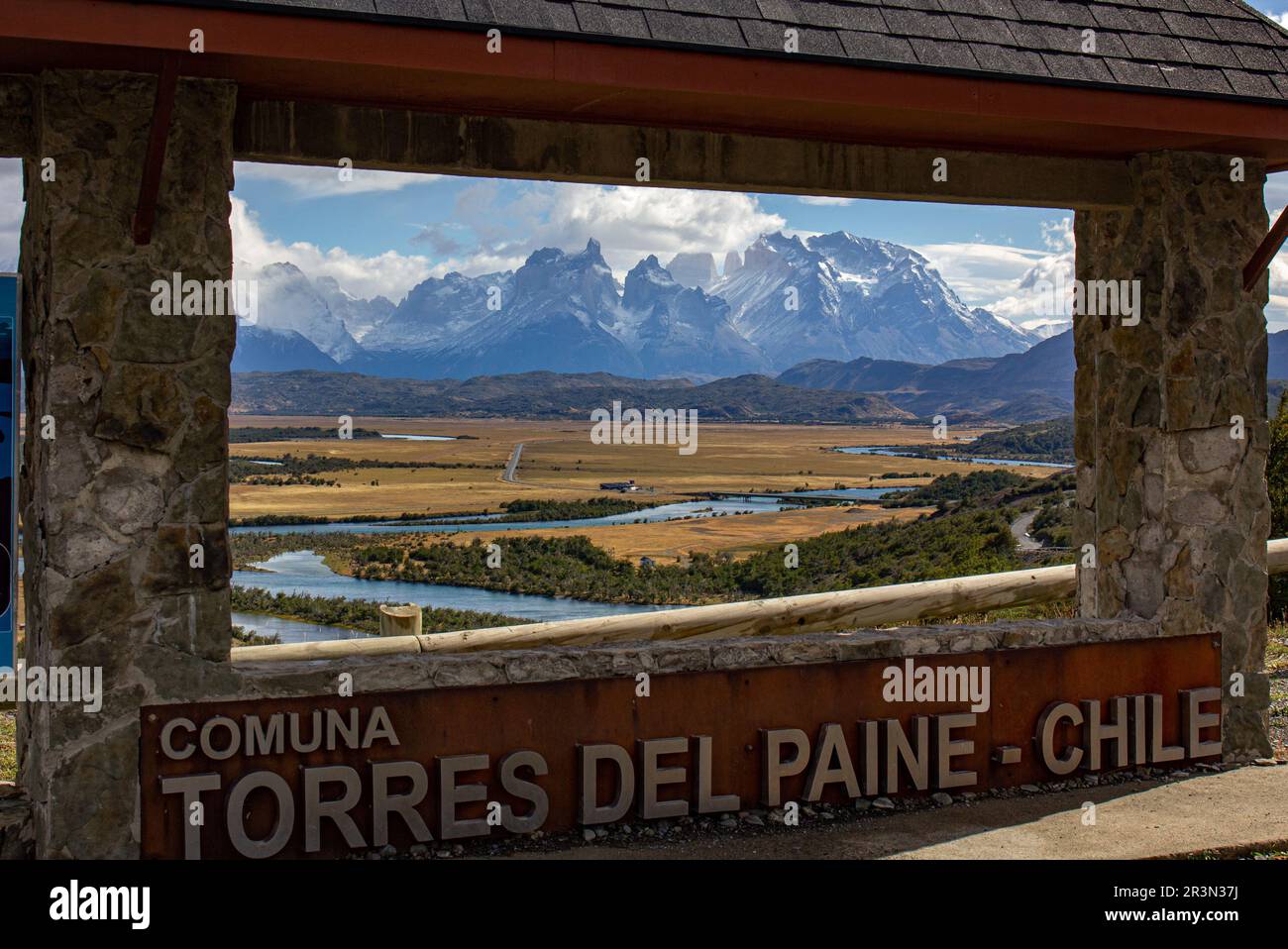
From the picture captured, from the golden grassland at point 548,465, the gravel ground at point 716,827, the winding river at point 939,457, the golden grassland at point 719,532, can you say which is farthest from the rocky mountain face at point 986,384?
the gravel ground at point 716,827

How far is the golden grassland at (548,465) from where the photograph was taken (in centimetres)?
5144

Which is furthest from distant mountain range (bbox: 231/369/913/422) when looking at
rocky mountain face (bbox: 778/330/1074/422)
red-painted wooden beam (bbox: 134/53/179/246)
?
red-painted wooden beam (bbox: 134/53/179/246)

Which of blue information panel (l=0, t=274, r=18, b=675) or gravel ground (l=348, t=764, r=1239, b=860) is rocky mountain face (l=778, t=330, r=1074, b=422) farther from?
blue information panel (l=0, t=274, r=18, b=675)

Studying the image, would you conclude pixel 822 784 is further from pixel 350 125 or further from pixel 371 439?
pixel 371 439

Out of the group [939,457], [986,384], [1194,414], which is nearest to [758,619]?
[1194,414]

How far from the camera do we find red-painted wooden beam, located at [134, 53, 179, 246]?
15.4 feet

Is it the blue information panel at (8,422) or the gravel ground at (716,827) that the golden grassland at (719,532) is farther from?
the blue information panel at (8,422)

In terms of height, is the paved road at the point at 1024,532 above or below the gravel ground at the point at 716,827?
below

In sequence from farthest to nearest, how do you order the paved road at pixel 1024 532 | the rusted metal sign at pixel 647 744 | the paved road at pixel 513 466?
the paved road at pixel 513 466 < the paved road at pixel 1024 532 < the rusted metal sign at pixel 647 744

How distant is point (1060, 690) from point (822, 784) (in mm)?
1486

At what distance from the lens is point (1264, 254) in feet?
22.6

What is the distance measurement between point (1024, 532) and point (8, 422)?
2331 centimetres

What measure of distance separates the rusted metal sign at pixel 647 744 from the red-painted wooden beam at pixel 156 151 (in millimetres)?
1900

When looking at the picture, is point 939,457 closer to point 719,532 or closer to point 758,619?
point 719,532
